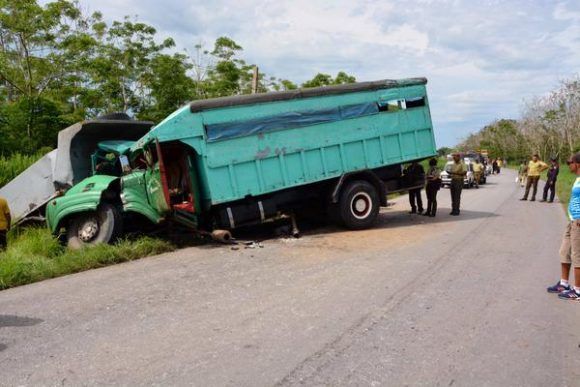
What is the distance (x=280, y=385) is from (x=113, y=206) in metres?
6.87

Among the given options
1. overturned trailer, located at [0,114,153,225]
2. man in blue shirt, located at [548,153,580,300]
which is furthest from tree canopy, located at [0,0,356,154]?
man in blue shirt, located at [548,153,580,300]

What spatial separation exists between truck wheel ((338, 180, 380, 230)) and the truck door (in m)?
3.62

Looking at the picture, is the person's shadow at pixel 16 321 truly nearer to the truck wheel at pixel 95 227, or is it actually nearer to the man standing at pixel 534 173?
the truck wheel at pixel 95 227

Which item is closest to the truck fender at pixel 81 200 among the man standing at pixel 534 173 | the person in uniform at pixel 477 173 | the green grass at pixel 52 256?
the green grass at pixel 52 256

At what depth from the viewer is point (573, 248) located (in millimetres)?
5500

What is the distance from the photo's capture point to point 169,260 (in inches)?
330

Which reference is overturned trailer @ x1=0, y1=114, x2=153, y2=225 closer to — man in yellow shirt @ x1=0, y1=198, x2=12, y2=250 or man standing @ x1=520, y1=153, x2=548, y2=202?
man in yellow shirt @ x1=0, y1=198, x2=12, y2=250

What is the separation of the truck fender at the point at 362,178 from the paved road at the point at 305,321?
2124mm

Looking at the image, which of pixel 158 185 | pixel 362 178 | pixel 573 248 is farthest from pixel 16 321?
pixel 362 178

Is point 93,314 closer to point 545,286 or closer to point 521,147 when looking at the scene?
point 545,286

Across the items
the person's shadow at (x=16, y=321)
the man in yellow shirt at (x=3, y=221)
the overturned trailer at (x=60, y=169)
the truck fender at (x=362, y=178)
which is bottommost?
the person's shadow at (x=16, y=321)

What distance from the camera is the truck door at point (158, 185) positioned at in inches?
352

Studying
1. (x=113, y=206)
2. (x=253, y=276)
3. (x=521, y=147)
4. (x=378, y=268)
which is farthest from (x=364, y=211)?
(x=521, y=147)

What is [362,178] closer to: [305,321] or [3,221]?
[305,321]
